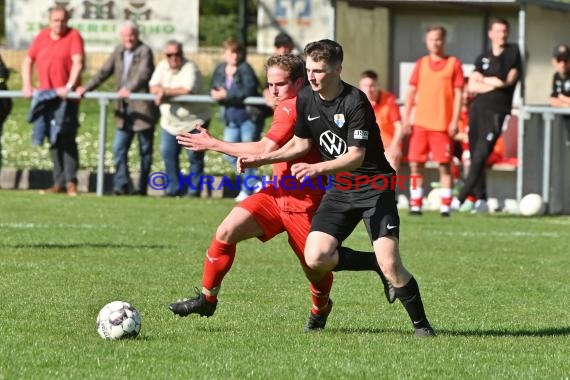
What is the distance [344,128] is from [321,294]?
116cm

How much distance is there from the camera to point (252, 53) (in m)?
37.6

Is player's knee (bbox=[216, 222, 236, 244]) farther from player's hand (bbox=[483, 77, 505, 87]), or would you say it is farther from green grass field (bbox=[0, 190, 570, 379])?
player's hand (bbox=[483, 77, 505, 87])

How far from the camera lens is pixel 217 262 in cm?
847

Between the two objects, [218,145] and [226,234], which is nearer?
[218,145]

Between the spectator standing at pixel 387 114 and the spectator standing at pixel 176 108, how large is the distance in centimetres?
274

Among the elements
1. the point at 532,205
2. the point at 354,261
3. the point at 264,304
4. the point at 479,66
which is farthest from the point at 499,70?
the point at 354,261

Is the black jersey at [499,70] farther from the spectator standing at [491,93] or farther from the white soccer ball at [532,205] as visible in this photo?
the white soccer ball at [532,205]

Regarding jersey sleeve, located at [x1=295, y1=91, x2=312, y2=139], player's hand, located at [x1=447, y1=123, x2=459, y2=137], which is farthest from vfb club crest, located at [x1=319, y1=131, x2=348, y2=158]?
player's hand, located at [x1=447, y1=123, x2=459, y2=137]

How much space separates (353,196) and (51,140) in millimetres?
11013

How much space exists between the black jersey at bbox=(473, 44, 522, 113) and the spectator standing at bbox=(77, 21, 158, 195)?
4.42m

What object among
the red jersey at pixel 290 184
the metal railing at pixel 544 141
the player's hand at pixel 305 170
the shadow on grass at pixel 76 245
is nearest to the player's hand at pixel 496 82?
the metal railing at pixel 544 141

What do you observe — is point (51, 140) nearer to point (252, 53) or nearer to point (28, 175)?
point (28, 175)

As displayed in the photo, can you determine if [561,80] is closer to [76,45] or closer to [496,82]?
[496,82]

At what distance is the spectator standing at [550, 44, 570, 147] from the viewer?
56.2 feet
